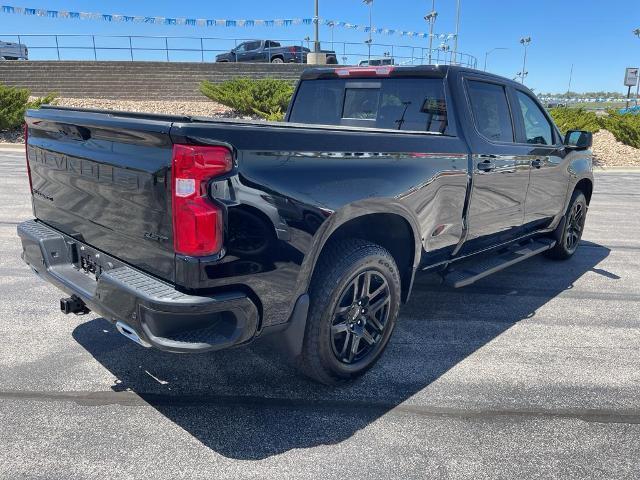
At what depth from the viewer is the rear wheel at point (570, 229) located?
19.1 feet

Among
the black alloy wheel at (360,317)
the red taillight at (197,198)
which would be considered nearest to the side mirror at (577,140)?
the black alloy wheel at (360,317)

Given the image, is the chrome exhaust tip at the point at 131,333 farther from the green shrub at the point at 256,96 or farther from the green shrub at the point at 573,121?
the green shrub at the point at 573,121

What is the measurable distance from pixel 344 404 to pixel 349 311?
539mm

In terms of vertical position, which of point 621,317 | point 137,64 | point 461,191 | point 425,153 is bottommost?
point 621,317

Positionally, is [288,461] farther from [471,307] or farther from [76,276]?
[471,307]

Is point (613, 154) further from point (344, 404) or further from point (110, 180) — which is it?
point (110, 180)

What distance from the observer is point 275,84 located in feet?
64.3

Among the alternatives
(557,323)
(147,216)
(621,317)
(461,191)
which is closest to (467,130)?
(461,191)

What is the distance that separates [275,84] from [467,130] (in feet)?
55.0

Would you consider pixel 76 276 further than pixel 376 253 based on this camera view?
No

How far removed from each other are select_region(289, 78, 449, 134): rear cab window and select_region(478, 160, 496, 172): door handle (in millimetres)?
378

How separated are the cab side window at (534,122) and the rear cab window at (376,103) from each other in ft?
4.32

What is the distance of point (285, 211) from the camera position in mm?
2496

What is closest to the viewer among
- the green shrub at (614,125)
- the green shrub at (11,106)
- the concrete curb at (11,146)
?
the concrete curb at (11,146)
